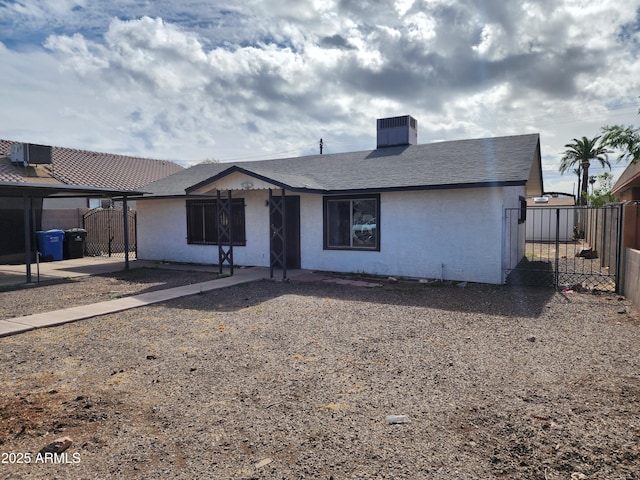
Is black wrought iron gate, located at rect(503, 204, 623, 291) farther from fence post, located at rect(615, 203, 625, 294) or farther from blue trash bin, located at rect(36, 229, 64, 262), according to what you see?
blue trash bin, located at rect(36, 229, 64, 262)

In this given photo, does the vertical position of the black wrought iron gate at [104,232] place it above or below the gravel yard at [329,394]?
above

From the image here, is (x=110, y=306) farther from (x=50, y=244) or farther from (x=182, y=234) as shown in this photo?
(x=50, y=244)

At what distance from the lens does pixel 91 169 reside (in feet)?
78.5

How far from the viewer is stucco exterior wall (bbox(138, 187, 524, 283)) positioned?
434 inches

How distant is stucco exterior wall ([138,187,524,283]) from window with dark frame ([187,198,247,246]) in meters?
0.30

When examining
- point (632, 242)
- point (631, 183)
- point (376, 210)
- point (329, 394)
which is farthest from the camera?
point (631, 183)

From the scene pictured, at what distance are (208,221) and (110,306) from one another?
6960 millimetres

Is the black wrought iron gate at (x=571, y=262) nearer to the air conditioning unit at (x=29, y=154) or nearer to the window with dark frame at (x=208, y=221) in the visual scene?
the window with dark frame at (x=208, y=221)

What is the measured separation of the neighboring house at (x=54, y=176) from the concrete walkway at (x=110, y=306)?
7.47 m

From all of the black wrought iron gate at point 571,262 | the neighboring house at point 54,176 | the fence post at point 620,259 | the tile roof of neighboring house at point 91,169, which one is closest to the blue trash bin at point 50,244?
the neighboring house at point 54,176

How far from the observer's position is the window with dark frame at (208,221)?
15.0 metres

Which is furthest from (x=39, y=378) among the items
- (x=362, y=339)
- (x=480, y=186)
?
(x=480, y=186)

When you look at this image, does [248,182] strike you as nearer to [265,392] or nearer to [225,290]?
[225,290]

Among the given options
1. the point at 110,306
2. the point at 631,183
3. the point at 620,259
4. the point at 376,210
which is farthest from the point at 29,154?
the point at 631,183
